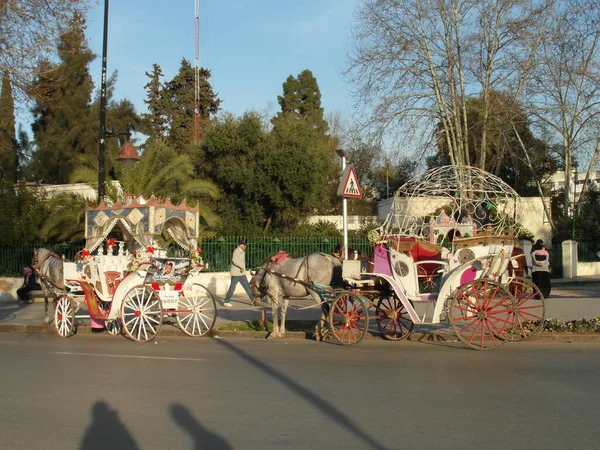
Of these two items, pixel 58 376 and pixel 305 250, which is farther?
pixel 305 250

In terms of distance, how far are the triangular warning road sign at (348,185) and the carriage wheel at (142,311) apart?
4127 mm

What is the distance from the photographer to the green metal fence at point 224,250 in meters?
22.0

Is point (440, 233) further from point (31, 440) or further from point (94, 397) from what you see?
point (31, 440)

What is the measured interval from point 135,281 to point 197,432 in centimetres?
723

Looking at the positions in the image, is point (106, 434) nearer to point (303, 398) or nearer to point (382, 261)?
point (303, 398)

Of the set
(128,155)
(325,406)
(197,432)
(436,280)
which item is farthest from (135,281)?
(197,432)

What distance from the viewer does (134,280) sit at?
13062mm

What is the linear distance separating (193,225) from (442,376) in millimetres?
7378

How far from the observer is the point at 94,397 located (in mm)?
7742

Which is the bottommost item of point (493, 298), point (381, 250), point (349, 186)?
point (493, 298)

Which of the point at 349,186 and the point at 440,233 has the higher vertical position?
the point at 349,186

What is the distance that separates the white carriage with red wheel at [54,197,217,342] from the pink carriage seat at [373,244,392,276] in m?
3.55

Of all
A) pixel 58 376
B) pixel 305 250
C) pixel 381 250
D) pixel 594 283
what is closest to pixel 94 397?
pixel 58 376

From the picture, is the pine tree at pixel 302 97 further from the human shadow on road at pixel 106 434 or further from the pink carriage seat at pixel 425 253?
the human shadow on road at pixel 106 434
